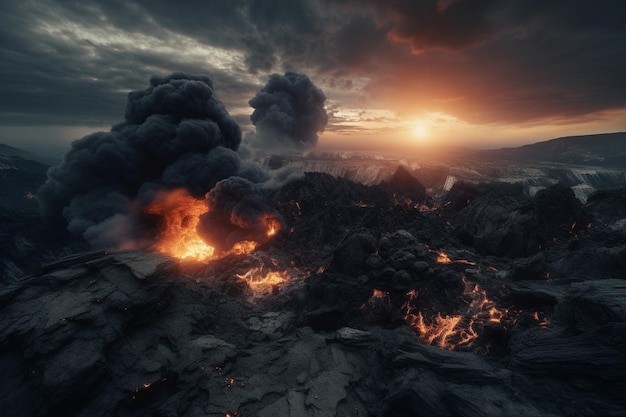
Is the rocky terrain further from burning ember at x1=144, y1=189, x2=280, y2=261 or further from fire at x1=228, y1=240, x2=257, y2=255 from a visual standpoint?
burning ember at x1=144, y1=189, x2=280, y2=261

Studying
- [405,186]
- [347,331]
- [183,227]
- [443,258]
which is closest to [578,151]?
[405,186]

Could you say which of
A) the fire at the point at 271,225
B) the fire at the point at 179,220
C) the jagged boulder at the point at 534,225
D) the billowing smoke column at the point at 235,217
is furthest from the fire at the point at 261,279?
the jagged boulder at the point at 534,225

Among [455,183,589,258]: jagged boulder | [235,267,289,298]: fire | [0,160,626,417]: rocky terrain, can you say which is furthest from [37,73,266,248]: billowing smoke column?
[455,183,589,258]: jagged boulder

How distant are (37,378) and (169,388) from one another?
190 inches

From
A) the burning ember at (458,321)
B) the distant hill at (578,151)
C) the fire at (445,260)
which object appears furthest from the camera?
the distant hill at (578,151)

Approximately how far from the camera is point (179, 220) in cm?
3628

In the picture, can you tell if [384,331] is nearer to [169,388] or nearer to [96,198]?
[169,388]

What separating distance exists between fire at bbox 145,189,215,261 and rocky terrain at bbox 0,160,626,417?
705cm

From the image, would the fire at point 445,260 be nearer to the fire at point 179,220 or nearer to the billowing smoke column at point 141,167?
the billowing smoke column at point 141,167

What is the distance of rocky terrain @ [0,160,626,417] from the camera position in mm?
10125

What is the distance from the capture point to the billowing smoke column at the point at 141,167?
108 feet

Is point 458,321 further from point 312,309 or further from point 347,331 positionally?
point 312,309

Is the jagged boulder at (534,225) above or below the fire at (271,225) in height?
above

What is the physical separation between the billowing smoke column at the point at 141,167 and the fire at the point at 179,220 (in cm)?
99
